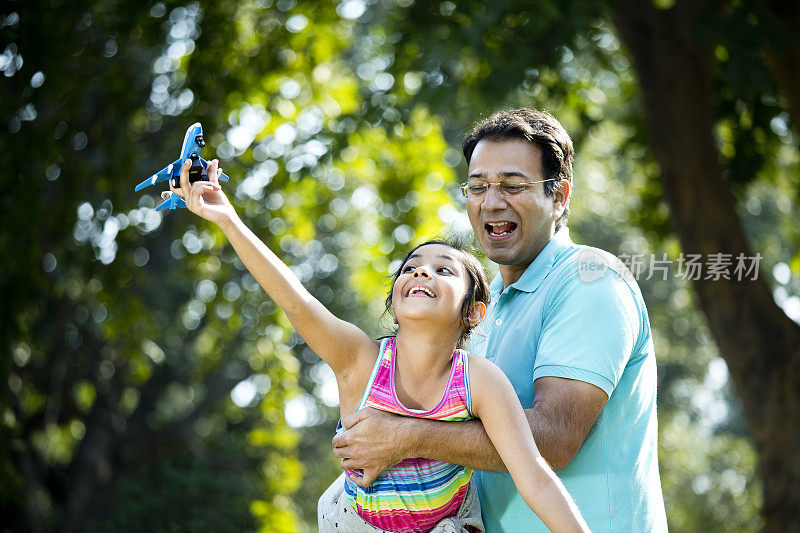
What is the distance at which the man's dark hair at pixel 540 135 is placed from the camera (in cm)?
273

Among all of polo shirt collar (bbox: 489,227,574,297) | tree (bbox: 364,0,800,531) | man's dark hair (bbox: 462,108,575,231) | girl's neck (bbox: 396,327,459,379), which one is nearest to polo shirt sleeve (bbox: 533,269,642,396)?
polo shirt collar (bbox: 489,227,574,297)

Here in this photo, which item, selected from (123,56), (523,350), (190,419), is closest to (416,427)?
(523,350)

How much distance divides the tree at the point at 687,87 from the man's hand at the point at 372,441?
2.78m

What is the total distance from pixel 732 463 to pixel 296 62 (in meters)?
13.3

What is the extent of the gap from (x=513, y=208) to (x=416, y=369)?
689 mm

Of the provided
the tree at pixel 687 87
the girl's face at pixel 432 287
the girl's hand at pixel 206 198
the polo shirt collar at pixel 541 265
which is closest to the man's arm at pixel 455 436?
the girl's face at pixel 432 287

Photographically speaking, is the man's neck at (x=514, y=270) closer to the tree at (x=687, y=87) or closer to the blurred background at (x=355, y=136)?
the blurred background at (x=355, y=136)

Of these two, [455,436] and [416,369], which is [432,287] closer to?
[416,369]

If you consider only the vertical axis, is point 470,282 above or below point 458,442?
above

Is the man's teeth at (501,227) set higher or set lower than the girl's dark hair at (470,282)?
lower

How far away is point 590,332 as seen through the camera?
2.28 m

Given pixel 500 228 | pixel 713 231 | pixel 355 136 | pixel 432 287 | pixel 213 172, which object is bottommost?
pixel 713 231

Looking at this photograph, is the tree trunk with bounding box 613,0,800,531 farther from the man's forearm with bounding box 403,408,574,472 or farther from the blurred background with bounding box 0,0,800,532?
the man's forearm with bounding box 403,408,574,472

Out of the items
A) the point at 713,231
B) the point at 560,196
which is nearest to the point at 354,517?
the point at 560,196
